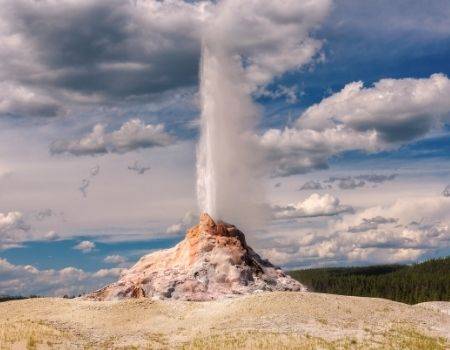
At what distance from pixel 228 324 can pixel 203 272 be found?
59.2 feet

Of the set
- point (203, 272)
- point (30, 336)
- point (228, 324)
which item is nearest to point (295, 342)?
point (228, 324)

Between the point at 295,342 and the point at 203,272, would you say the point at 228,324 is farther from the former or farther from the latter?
the point at 203,272

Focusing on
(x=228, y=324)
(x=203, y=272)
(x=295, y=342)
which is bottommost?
(x=295, y=342)

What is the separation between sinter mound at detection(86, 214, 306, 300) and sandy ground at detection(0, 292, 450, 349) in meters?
5.56

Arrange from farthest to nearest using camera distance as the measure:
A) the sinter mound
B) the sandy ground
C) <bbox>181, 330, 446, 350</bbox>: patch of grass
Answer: the sinter mound < the sandy ground < <bbox>181, 330, 446, 350</bbox>: patch of grass

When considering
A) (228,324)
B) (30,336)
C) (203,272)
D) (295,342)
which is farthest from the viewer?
(203,272)

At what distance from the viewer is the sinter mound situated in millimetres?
67312

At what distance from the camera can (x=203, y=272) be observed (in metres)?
69.2

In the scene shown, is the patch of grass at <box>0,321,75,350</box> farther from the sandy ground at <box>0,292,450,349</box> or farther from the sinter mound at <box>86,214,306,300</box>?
the sinter mound at <box>86,214,306,300</box>

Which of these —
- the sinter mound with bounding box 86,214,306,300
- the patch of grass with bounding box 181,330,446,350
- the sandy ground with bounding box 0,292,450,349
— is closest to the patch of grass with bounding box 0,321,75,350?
the sandy ground with bounding box 0,292,450,349

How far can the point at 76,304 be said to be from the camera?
6222cm

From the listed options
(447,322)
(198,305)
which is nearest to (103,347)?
Answer: (198,305)

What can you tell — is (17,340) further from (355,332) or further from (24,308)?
(355,332)

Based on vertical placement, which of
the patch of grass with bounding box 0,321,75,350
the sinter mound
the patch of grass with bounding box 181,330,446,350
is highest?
the sinter mound
